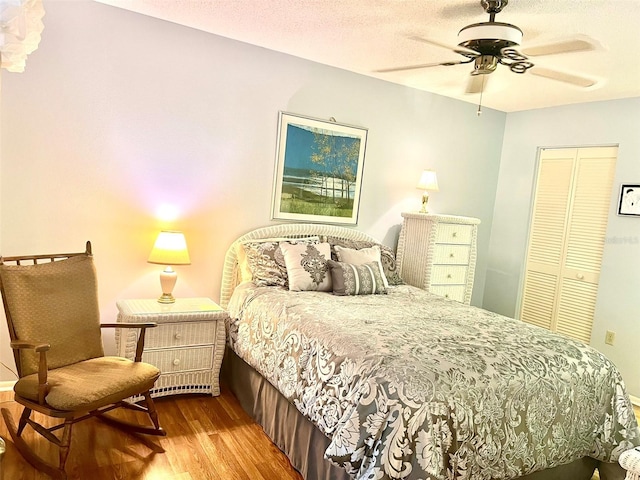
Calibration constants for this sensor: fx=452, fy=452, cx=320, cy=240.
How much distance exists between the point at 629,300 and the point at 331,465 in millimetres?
3155

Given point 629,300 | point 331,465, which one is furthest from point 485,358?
point 629,300

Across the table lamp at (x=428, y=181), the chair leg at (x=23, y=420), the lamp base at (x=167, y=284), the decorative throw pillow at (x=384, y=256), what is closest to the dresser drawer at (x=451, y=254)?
the decorative throw pillow at (x=384, y=256)

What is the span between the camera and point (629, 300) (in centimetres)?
384

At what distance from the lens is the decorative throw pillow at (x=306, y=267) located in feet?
10.6

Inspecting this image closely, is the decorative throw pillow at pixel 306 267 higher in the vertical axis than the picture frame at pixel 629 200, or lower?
lower

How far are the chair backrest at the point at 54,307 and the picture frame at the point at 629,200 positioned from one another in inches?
163

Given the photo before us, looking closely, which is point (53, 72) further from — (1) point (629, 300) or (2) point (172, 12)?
(1) point (629, 300)

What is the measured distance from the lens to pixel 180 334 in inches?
117

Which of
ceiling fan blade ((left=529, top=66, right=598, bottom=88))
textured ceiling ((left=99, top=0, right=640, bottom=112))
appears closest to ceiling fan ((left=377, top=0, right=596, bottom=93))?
textured ceiling ((left=99, top=0, right=640, bottom=112))

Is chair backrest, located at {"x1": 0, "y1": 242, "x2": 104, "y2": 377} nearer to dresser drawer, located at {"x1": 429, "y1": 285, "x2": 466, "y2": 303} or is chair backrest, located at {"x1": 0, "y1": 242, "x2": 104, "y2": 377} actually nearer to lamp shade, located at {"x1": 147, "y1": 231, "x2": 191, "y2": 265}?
lamp shade, located at {"x1": 147, "y1": 231, "x2": 191, "y2": 265}

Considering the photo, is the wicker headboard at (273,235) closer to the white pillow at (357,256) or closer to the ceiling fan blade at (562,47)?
the white pillow at (357,256)

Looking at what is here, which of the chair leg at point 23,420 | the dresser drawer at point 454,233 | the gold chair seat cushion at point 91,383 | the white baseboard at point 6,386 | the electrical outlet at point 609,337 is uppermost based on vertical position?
the dresser drawer at point 454,233

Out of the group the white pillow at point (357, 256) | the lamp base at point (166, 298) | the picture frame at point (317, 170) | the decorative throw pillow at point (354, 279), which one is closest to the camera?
the lamp base at point (166, 298)

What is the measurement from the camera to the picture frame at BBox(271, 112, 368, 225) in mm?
3680
